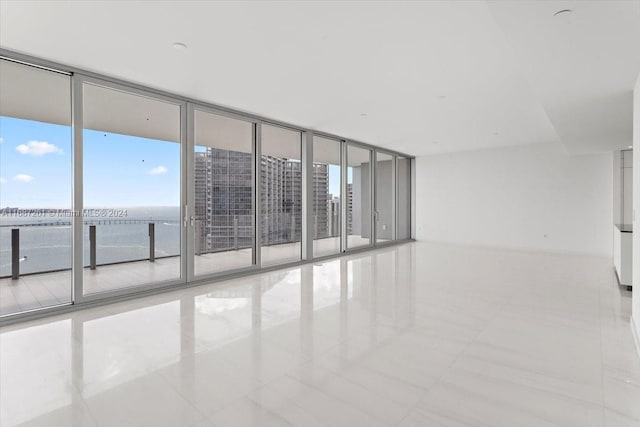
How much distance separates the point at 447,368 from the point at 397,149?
7656 mm

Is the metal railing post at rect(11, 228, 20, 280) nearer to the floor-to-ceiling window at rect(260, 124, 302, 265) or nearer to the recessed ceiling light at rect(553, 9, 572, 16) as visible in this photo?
the floor-to-ceiling window at rect(260, 124, 302, 265)

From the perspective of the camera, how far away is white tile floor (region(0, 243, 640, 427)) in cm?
192

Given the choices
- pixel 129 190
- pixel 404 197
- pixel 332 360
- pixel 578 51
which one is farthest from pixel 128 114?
pixel 404 197

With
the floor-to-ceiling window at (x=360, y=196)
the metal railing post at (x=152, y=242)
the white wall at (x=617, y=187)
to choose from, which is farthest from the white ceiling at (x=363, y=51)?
the floor-to-ceiling window at (x=360, y=196)

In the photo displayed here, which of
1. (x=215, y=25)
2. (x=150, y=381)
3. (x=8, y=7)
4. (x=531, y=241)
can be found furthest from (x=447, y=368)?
(x=531, y=241)

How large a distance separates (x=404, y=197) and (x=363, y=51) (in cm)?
770

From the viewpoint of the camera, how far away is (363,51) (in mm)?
3379

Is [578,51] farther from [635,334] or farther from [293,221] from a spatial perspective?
[293,221]

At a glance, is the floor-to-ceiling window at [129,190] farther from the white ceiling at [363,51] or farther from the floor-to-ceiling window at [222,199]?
the white ceiling at [363,51]

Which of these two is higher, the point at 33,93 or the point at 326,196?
the point at 33,93

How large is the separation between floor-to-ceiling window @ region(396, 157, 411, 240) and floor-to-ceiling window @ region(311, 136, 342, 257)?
303 cm

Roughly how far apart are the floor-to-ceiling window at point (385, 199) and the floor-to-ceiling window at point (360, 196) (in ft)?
1.92

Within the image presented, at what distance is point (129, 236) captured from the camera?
5.84 m

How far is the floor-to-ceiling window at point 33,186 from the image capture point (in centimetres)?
419
